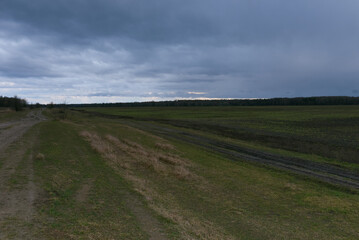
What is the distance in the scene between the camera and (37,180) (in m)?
9.78

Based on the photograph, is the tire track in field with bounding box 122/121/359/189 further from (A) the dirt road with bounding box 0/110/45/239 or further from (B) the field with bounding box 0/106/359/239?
(A) the dirt road with bounding box 0/110/45/239

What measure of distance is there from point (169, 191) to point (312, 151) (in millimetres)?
19401

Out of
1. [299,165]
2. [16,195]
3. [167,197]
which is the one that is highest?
[16,195]

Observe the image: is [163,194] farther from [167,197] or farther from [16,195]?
[16,195]

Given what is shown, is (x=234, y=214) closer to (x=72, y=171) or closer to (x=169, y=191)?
(x=169, y=191)

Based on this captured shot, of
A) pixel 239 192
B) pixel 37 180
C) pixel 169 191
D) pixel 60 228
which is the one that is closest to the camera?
pixel 60 228

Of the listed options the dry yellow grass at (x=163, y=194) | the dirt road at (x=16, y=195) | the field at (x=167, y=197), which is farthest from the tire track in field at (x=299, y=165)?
the dirt road at (x=16, y=195)

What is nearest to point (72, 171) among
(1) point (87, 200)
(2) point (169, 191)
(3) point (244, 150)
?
(1) point (87, 200)

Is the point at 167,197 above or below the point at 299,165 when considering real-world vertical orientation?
above

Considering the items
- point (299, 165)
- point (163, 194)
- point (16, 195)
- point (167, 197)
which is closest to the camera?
point (16, 195)

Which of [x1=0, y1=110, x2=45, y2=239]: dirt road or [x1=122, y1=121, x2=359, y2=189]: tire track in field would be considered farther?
[x1=122, y1=121, x2=359, y2=189]: tire track in field

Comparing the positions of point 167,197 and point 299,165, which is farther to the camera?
point 299,165

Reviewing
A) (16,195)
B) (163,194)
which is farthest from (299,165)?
(16,195)

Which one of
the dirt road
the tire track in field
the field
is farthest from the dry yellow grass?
the tire track in field
